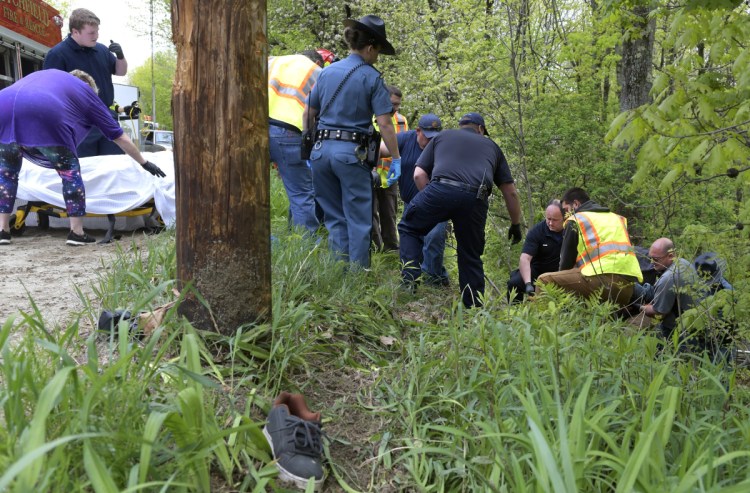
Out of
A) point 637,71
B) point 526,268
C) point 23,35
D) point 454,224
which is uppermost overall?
point 23,35

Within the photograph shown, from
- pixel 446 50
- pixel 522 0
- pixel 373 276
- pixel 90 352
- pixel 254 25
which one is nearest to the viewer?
pixel 90 352

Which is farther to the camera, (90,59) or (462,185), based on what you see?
(90,59)

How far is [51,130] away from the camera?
19.1 feet

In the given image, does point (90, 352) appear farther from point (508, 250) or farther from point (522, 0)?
point (522, 0)

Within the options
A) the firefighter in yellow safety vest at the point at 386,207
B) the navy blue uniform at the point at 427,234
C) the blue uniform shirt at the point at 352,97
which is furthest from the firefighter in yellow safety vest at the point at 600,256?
the blue uniform shirt at the point at 352,97

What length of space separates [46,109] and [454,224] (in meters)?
3.58

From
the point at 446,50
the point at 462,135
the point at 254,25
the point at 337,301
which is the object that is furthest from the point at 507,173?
the point at 446,50

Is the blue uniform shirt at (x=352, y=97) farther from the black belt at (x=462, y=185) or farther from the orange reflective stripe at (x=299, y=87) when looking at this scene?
the black belt at (x=462, y=185)

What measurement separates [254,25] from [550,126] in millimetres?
7486

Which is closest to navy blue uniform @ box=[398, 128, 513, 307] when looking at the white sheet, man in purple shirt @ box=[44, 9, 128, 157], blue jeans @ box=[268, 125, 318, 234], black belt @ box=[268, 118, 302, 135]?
blue jeans @ box=[268, 125, 318, 234]

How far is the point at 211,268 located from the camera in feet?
9.32

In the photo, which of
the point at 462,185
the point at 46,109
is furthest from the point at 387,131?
the point at 46,109

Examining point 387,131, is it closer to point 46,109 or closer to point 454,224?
point 454,224

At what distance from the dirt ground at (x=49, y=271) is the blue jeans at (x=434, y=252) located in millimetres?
2669
